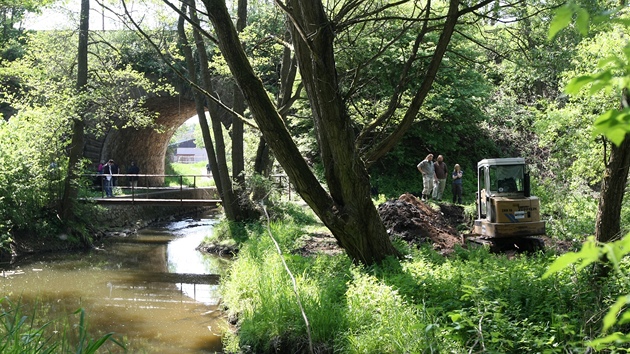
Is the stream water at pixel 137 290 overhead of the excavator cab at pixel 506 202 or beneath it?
beneath

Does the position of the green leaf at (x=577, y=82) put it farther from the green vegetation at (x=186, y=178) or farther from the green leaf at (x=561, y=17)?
the green vegetation at (x=186, y=178)

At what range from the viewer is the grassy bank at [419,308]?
5.23m

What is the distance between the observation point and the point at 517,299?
612 cm

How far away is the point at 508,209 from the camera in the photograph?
37.6 ft

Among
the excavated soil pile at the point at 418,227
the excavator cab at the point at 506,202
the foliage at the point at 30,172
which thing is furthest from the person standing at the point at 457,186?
the foliage at the point at 30,172

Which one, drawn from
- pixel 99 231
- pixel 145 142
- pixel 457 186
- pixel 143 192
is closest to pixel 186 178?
pixel 145 142

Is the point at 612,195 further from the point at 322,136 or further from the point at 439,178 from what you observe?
the point at 439,178

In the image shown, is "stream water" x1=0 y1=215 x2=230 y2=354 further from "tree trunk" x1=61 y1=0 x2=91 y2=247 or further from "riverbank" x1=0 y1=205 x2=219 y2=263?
"tree trunk" x1=61 y1=0 x2=91 y2=247

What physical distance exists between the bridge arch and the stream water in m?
10.1

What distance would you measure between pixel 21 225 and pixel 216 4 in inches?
452

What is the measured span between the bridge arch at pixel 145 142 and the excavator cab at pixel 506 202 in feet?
51.2

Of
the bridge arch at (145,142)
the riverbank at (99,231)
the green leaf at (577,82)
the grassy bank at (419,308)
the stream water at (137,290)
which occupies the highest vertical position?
the bridge arch at (145,142)

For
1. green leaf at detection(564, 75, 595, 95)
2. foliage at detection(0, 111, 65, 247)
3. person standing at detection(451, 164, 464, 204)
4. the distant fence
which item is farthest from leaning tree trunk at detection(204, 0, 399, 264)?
person standing at detection(451, 164, 464, 204)

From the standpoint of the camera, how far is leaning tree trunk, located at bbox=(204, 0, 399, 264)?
7.73 metres
